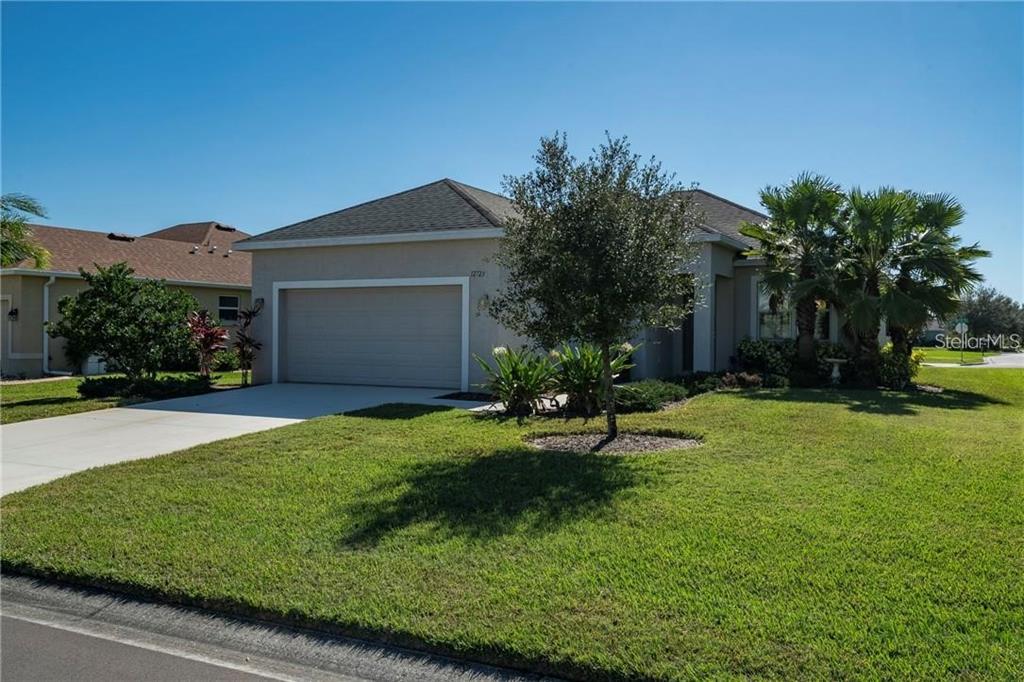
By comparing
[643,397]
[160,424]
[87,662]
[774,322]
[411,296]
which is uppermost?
[411,296]

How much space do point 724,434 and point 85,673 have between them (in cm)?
742

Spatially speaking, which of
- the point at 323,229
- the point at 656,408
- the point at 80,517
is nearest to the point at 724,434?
the point at 656,408

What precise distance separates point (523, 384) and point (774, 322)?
9.33 metres

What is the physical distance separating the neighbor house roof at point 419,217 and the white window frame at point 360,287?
3.47 ft

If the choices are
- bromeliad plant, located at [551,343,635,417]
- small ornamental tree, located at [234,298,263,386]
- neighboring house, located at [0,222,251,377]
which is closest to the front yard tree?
bromeliad plant, located at [551,343,635,417]

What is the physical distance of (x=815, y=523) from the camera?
18.3ft

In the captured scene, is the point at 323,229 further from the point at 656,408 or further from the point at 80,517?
the point at 80,517

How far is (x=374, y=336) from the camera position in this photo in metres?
16.5

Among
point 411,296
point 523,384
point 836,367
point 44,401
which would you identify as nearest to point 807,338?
point 836,367

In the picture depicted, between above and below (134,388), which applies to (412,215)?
above

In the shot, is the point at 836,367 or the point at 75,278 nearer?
the point at 836,367

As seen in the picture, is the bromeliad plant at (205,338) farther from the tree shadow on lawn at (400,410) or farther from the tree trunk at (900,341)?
the tree trunk at (900,341)

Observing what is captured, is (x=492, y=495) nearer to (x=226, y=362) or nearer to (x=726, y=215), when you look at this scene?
(x=726, y=215)

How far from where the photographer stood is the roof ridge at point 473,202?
15.1m
